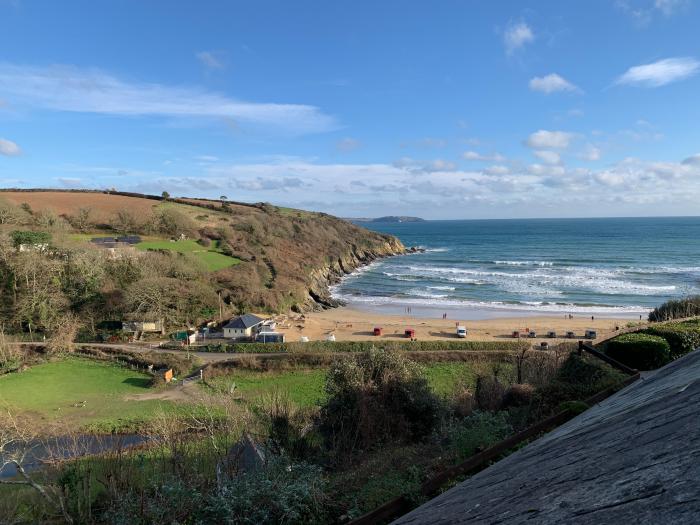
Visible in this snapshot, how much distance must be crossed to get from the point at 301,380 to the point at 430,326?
1712cm

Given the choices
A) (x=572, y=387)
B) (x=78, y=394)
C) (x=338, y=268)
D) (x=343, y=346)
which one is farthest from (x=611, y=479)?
(x=338, y=268)

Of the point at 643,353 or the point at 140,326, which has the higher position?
the point at 643,353

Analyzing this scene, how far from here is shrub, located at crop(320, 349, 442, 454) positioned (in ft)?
41.7

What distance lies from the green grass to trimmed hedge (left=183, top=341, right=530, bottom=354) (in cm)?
1923

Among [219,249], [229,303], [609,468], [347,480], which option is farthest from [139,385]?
[219,249]

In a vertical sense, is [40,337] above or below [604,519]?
below

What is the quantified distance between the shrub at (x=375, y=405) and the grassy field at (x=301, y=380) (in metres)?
9.08

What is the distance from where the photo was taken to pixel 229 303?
4278 cm

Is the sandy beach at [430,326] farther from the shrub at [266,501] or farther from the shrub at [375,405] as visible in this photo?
the shrub at [266,501]

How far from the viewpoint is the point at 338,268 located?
75.1m

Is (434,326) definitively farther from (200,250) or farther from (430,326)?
(200,250)

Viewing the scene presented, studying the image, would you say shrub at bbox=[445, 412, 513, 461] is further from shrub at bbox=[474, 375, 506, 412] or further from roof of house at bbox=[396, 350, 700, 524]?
roof of house at bbox=[396, 350, 700, 524]

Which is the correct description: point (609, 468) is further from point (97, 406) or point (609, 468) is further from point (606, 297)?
point (606, 297)

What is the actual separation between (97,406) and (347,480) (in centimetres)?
2066
